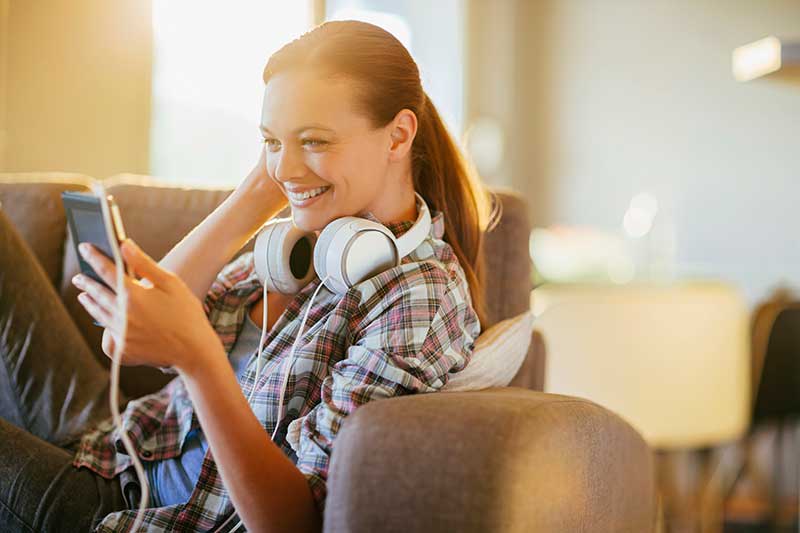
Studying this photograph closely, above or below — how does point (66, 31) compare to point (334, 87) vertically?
above

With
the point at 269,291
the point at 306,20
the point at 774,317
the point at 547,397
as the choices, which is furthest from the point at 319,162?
the point at 306,20

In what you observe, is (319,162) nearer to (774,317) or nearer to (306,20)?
(774,317)

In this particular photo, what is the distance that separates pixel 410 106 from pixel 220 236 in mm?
350

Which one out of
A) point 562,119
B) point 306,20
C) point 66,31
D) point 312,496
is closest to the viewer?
point 312,496

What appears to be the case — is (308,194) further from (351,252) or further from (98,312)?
(98,312)

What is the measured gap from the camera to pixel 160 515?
1.07m

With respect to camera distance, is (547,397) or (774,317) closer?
(547,397)

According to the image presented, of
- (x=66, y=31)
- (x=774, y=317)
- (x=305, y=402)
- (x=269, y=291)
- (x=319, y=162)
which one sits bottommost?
(x=774, y=317)

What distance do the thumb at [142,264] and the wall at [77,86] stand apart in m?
1.58

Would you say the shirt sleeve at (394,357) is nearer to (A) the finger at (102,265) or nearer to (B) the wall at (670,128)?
(A) the finger at (102,265)

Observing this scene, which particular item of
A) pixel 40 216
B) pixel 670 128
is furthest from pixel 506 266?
pixel 670 128

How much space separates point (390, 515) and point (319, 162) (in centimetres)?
47

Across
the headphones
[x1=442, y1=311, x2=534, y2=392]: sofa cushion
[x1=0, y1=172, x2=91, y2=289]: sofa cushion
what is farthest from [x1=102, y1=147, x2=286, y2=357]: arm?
[x1=0, y1=172, x2=91, y2=289]: sofa cushion

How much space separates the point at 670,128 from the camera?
3426 millimetres
